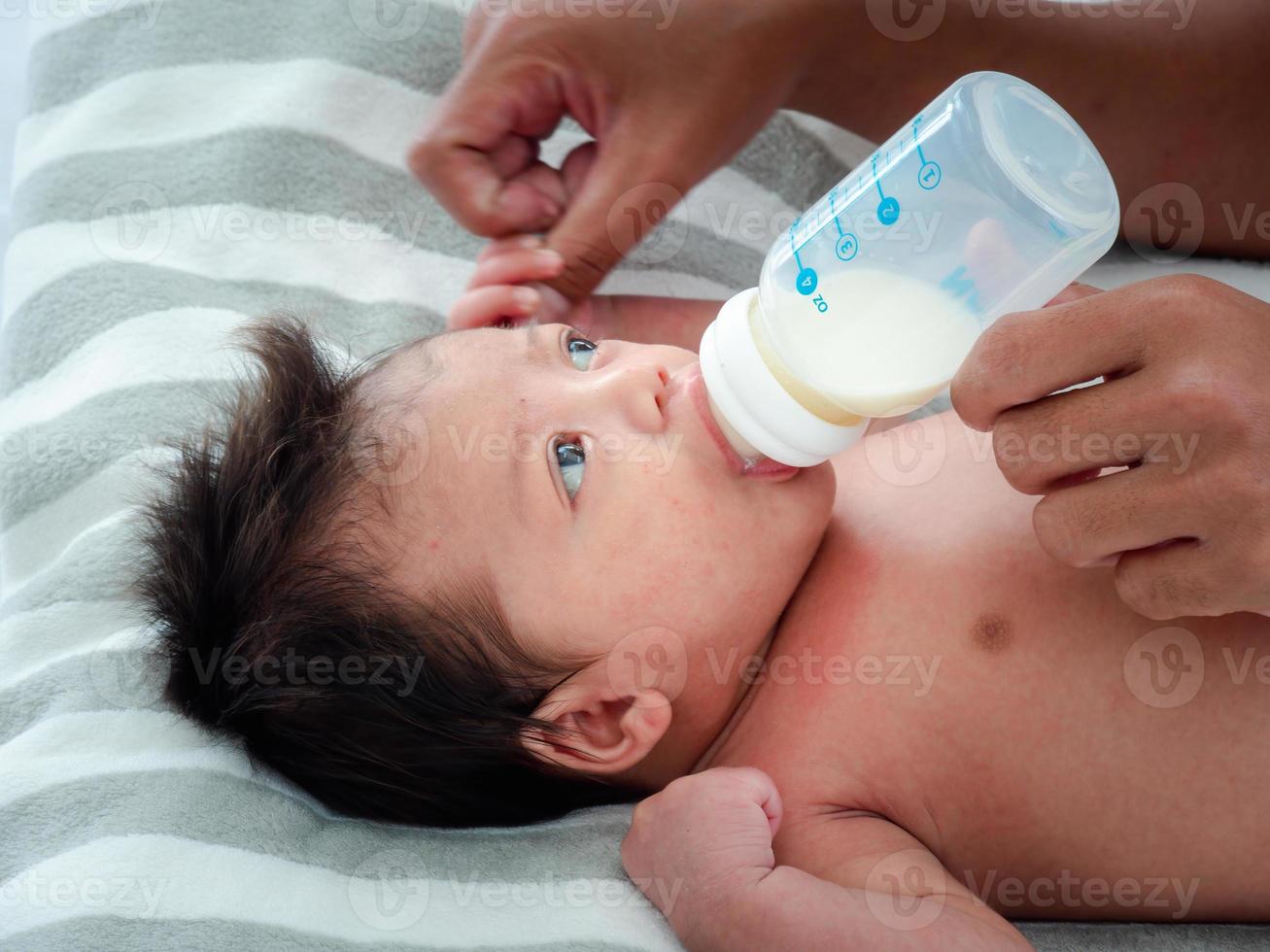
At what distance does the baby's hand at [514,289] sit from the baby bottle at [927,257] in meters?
0.48

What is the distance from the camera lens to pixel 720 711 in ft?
4.91

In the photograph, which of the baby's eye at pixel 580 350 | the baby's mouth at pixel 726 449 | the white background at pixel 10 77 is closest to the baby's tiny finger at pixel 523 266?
the baby's eye at pixel 580 350

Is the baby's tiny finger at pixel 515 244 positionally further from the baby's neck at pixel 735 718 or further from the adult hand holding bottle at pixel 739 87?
the baby's neck at pixel 735 718

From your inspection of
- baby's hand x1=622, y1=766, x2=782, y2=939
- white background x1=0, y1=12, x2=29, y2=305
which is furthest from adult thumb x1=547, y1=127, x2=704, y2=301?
white background x1=0, y1=12, x2=29, y2=305

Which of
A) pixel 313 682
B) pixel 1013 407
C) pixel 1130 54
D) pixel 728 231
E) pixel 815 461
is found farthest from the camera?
pixel 728 231

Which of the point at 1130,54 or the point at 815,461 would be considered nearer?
the point at 815,461

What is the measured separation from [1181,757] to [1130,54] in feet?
3.36

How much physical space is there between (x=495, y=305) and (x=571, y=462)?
37 cm

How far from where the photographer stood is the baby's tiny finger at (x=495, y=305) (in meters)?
1.61

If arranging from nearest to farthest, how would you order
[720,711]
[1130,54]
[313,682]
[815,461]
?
[815,461], [313,682], [720,711], [1130,54]

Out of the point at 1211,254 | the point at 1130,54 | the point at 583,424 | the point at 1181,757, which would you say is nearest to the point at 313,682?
the point at 583,424

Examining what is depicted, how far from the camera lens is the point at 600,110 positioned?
1568 millimetres

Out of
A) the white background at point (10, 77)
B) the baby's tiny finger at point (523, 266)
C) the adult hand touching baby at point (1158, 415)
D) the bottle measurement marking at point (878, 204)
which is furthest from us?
the white background at point (10, 77)

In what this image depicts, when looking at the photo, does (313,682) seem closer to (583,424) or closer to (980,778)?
(583,424)
